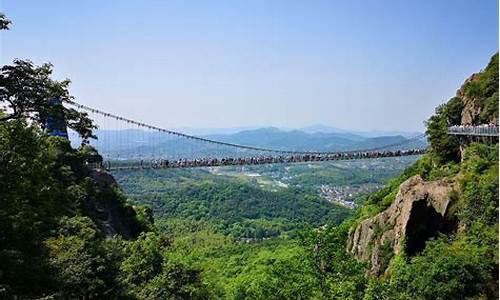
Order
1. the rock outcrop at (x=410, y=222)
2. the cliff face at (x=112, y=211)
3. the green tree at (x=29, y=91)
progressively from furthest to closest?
the cliff face at (x=112, y=211) → the rock outcrop at (x=410, y=222) → the green tree at (x=29, y=91)

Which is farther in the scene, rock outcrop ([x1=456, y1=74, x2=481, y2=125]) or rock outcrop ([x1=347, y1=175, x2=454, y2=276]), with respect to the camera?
rock outcrop ([x1=456, y1=74, x2=481, y2=125])

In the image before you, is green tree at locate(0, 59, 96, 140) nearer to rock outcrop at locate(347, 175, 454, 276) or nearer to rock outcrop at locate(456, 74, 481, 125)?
rock outcrop at locate(347, 175, 454, 276)

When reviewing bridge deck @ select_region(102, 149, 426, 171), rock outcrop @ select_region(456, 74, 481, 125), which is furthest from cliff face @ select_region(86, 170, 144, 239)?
rock outcrop @ select_region(456, 74, 481, 125)

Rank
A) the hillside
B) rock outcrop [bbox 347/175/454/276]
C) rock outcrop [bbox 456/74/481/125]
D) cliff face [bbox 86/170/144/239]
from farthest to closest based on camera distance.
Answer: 1. cliff face [bbox 86/170/144/239]
2. rock outcrop [bbox 456/74/481/125]
3. rock outcrop [bbox 347/175/454/276]
4. the hillside

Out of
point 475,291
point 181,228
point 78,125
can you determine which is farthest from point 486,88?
point 181,228

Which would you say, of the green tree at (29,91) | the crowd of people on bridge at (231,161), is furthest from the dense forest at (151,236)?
the crowd of people on bridge at (231,161)

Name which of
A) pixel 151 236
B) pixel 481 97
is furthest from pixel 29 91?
pixel 481 97

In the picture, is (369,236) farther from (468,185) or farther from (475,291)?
(475,291)

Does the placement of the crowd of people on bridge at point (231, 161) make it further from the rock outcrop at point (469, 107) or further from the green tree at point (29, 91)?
the green tree at point (29, 91)
